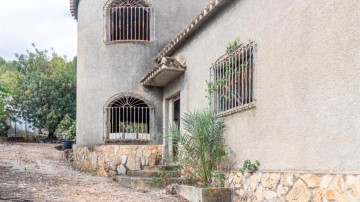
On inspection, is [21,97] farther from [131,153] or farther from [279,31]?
[279,31]

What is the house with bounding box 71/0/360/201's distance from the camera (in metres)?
5.32

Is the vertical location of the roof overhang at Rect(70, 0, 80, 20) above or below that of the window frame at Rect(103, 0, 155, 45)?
above

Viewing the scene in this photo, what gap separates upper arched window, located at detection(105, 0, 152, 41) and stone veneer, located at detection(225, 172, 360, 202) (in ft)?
24.4

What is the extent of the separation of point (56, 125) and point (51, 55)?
5.62 metres

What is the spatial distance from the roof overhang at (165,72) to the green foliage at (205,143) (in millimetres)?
2803

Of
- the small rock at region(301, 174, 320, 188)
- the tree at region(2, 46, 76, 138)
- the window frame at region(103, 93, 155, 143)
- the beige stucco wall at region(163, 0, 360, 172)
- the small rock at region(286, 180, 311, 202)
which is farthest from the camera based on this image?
the tree at region(2, 46, 76, 138)

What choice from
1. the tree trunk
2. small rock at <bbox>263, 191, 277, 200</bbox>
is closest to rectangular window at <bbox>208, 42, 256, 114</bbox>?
small rock at <bbox>263, 191, 277, 200</bbox>

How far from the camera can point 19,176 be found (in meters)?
12.0

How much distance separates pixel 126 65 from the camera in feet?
47.1

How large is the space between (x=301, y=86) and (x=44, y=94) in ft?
73.8

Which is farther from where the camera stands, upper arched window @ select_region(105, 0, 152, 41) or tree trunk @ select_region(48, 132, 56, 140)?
tree trunk @ select_region(48, 132, 56, 140)

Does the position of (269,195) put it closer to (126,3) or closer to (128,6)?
(128,6)

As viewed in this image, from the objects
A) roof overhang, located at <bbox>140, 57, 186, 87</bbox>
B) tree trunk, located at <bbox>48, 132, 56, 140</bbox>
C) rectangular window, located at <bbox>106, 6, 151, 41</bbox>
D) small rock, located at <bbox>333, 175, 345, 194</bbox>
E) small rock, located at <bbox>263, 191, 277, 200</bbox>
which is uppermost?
rectangular window, located at <bbox>106, 6, 151, 41</bbox>

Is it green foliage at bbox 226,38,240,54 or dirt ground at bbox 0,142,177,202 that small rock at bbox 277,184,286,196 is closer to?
green foliage at bbox 226,38,240,54
